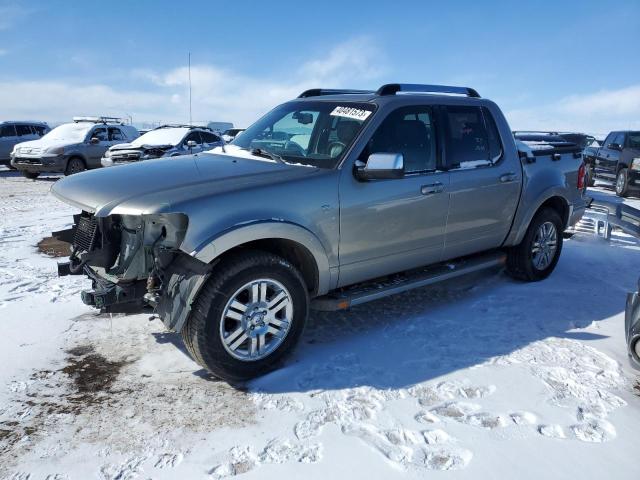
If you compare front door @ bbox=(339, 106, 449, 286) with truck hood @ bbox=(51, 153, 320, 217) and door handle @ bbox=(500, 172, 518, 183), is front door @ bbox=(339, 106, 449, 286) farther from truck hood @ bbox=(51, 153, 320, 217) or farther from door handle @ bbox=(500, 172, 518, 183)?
door handle @ bbox=(500, 172, 518, 183)

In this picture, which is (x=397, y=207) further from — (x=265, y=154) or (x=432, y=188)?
(x=265, y=154)

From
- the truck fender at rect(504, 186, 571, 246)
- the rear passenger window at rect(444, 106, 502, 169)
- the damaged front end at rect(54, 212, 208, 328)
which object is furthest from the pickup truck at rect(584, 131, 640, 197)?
the damaged front end at rect(54, 212, 208, 328)

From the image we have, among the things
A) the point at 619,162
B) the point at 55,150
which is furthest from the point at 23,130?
the point at 619,162

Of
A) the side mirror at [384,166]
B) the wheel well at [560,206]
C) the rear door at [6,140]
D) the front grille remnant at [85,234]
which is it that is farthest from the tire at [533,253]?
the rear door at [6,140]

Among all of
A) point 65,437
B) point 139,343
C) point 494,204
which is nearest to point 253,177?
point 139,343

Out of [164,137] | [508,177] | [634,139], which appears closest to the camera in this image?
[508,177]

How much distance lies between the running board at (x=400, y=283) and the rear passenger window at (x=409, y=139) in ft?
2.96

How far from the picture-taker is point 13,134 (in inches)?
731

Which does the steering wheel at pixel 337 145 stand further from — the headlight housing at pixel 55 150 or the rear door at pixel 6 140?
the rear door at pixel 6 140

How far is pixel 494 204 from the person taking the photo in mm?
4965

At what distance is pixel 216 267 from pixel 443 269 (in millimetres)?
2248

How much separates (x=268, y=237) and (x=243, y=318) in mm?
557

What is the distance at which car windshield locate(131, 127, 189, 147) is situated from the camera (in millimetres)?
13323

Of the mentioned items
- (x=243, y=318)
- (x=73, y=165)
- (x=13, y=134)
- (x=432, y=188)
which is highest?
(x=432, y=188)
